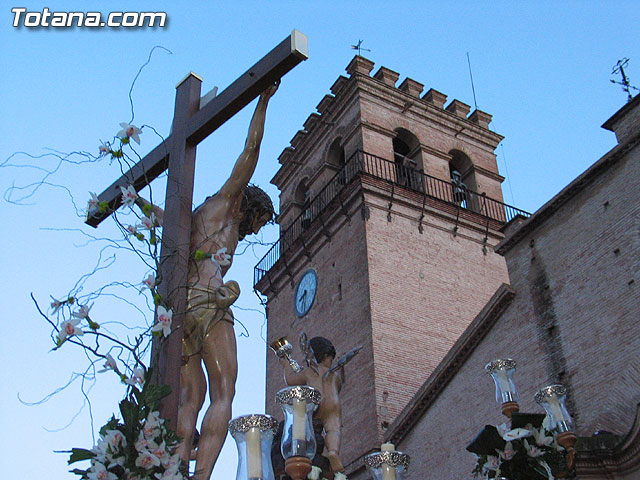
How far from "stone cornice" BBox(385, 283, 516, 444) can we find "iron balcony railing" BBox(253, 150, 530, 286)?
748 centimetres

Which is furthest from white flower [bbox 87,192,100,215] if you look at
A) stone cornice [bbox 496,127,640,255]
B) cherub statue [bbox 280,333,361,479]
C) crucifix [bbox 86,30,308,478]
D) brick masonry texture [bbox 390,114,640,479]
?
stone cornice [bbox 496,127,640,255]

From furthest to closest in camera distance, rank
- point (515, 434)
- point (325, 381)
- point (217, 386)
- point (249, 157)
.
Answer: point (325, 381) < point (515, 434) < point (249, 157) < point (217, 386)

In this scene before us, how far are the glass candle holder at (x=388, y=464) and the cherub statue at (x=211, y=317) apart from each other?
3.62 feet

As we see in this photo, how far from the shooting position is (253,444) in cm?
360

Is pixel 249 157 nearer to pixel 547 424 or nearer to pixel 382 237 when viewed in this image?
pixel 547 424

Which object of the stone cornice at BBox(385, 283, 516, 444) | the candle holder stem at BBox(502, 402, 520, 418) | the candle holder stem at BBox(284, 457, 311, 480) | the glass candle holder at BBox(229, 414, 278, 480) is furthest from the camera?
the stone cornice at BBox(385, 283, 516, 444)

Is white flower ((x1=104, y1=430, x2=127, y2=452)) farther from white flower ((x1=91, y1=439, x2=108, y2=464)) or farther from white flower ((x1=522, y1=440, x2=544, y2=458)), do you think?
white flower ((x1=522, y1=440, x2=544, y2=458))

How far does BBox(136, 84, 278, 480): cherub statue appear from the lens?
402cm

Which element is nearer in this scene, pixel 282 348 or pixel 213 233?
pixel 213 233

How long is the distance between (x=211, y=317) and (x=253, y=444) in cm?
83

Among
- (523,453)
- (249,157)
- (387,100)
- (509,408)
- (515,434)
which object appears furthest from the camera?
(387,100)

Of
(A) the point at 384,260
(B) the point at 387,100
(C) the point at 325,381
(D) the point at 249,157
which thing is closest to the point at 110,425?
(D) the point at 249,157

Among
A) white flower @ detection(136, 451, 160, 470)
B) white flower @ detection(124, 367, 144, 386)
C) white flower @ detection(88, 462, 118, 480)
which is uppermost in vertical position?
white flower @ detection(124, 367, 144, 386)

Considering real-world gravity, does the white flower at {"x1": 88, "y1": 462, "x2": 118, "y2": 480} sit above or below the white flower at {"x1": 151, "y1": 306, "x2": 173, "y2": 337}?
below
